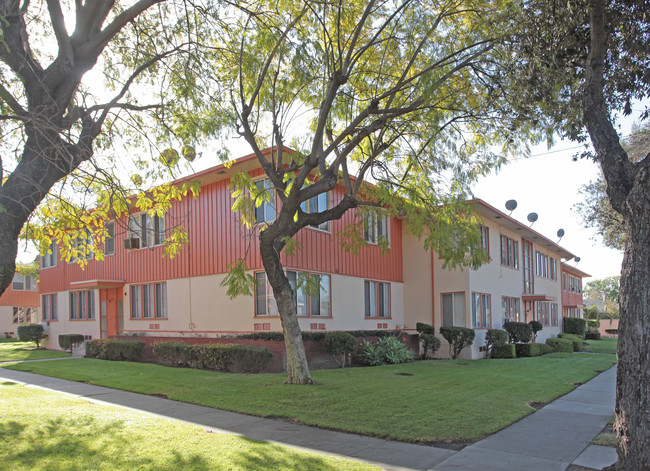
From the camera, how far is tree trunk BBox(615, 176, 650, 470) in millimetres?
5586

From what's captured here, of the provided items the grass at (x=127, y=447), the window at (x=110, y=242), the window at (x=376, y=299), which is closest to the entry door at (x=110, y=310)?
the window at (x=110, y=242)

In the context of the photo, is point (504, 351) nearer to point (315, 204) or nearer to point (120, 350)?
point (315, 204)

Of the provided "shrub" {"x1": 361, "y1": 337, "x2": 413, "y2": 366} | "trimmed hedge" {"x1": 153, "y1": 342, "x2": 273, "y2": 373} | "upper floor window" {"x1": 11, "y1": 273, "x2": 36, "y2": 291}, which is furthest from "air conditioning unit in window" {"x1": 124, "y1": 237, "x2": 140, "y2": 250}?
"upper floor window" {"x1": 11, "y1": 273, "x2": 36, "y2": 291}

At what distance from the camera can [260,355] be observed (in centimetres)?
1481

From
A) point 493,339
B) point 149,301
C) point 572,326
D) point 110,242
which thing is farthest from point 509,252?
point 110,242

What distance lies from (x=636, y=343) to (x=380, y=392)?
6.49 m

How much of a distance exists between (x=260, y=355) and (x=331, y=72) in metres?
7.76

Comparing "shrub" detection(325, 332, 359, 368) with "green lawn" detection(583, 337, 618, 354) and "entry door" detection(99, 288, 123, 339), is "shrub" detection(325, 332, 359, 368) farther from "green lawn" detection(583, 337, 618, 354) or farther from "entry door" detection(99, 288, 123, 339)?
"green lawn" detection(583, 337, 618, 354)

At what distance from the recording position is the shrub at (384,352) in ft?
59.8

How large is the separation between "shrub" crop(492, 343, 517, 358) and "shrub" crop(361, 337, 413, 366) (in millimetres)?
4881

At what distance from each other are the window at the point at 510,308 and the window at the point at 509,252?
66.7 inches

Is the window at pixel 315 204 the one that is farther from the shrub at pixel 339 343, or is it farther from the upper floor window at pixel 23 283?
the upper floor window at pixel 23 283

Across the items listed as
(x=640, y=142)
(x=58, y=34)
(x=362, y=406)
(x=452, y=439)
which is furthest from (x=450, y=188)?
(x=640, y=142)

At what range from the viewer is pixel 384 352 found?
1856 cm
